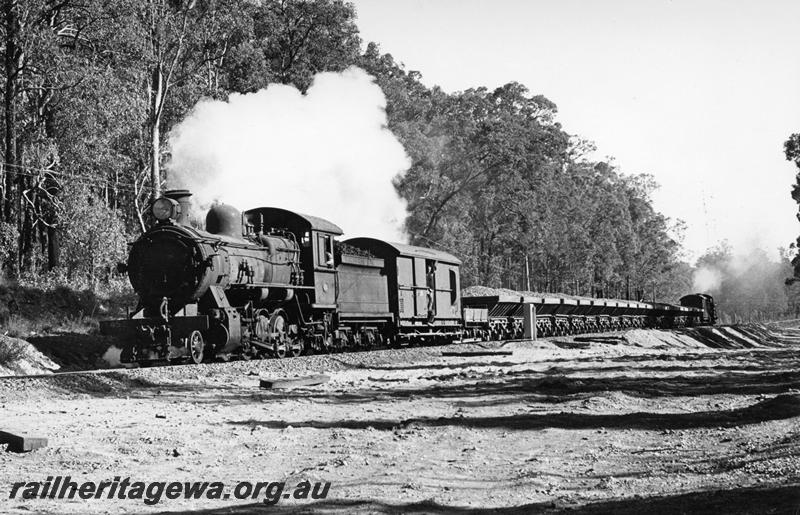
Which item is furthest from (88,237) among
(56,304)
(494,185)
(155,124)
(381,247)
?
(494,185)

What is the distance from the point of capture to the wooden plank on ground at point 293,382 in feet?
48.1

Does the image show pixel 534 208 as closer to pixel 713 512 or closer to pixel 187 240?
pixel 187 240

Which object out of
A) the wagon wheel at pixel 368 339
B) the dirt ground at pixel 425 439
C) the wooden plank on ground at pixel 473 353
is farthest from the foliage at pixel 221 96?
the dirt ground at pixel 425 439

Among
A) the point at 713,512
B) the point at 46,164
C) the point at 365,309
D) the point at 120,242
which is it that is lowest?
the point at 713,512

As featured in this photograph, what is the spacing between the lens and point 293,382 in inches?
599

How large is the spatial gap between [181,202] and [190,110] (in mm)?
17777

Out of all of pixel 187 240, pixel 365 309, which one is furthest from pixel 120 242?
pixel 187 240

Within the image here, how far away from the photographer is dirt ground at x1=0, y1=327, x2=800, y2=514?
23.2ft

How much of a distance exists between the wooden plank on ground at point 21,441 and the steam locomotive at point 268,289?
31.0ft

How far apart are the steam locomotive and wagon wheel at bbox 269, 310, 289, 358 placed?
28 millimetres

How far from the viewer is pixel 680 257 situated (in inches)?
4906

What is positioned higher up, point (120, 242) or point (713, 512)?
point (120, 242)

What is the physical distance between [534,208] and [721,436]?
56.6m

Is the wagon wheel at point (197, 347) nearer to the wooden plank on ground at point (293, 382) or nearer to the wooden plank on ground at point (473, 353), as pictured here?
the wooden plank on ground at point (293, 382)
